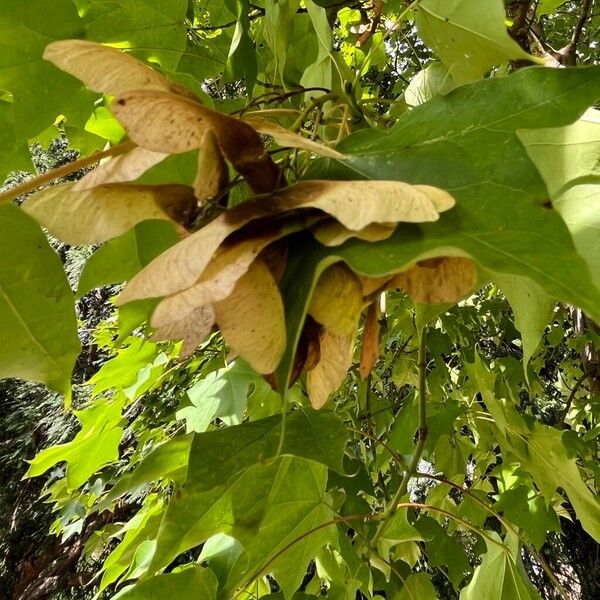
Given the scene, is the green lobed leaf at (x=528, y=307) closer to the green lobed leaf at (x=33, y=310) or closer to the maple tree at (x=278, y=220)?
the maple tree at (x=278, y=220)

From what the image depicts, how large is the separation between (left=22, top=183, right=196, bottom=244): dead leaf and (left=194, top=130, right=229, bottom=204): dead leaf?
0.01 m

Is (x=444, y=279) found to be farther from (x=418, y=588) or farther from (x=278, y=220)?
(x=418, y=588)

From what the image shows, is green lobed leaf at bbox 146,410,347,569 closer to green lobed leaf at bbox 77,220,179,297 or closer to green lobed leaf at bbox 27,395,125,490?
green lobed leaf at bbox 77,220,179,297

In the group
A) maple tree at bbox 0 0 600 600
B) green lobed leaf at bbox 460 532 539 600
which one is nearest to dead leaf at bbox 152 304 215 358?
maple tree at bbox 0 0 600 600

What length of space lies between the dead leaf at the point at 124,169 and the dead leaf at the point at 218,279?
6 cm

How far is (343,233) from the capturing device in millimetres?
199

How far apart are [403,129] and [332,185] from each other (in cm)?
6

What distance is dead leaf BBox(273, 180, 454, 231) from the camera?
0.58 ft

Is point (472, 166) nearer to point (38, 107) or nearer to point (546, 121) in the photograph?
point (546, 121)

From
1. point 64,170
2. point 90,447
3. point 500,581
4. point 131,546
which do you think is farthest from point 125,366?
point 64,170

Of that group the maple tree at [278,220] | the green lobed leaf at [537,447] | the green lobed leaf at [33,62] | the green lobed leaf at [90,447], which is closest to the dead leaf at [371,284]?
the maple tree at [278,220]

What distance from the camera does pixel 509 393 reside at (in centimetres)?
91

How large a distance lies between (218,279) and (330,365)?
0.24 feet

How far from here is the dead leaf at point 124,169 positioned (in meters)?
0.24
